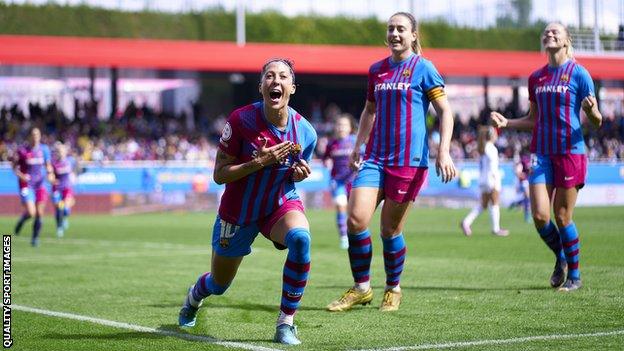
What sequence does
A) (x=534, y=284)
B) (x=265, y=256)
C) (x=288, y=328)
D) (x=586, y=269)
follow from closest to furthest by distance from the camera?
(x=288, y=328)
(x=534, y=284)
(x=586, y=269)
(x=265, y=256)

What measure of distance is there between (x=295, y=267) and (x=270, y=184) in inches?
24.9

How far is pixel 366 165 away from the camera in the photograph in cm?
968

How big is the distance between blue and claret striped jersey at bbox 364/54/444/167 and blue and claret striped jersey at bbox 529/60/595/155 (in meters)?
1.71

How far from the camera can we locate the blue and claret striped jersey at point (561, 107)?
1071 centimetres

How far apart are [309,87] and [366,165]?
41424mm

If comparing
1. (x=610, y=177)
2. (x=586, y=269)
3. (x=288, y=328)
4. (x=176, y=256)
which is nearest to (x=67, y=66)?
(x=610, y=177)

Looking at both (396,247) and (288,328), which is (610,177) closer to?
(396,247)

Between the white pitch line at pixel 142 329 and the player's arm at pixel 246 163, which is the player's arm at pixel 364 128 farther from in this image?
the white pitch line at pixel 142 329

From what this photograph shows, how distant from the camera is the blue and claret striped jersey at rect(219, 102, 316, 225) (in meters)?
7.77

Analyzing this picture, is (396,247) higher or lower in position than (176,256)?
higher

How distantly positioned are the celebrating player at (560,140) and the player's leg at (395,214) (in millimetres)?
1582

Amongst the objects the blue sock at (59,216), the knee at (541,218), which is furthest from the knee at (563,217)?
the blue sock at (59,216)

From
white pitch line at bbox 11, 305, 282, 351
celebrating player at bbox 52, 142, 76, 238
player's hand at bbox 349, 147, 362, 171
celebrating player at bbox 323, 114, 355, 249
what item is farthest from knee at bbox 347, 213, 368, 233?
celebrating player at bbox 52, 142, 76, 238

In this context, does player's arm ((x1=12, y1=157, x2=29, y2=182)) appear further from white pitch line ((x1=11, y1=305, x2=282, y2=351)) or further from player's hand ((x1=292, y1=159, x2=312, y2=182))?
player's hand ((x1=292, y1=159, x2=312, y2=182))
